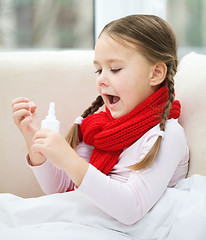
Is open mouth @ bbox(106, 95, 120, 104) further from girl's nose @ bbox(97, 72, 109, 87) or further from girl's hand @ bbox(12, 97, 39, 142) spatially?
girl's hand @ bbox(12, 97, 39, 142)

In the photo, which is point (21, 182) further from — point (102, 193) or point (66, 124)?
point (102, 193)

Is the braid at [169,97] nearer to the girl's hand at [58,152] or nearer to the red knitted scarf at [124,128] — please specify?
the red knitted scarf at [124,128]

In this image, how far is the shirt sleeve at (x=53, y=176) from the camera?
1.00 m

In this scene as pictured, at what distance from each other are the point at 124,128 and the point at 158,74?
6.9 inches

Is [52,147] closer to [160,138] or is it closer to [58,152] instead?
[58,152]

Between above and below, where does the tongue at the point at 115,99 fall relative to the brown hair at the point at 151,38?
below

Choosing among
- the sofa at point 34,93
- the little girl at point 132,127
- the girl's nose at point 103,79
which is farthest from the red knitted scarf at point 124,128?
the sofa at point 34,93

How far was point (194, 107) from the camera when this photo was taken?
0.98m

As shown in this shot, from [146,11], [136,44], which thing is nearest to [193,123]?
[136,44]

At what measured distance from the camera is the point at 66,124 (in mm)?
1177

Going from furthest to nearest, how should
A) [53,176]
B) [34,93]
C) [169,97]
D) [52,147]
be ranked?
1. [34,93]
2. [53,176]
3. [169,97]
4. [52,147]

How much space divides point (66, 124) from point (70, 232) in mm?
473

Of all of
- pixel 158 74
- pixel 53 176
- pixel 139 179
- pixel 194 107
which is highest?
pixel 158 74

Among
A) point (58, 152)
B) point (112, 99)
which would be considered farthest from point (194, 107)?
point (58, 152)
